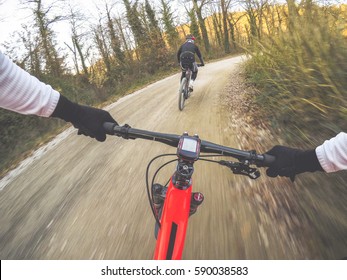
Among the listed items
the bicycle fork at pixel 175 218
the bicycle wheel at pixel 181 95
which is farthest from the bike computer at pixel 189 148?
the bicycle wheel at pixel 181 95

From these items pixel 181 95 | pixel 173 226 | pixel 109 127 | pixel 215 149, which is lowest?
pixel 181 95

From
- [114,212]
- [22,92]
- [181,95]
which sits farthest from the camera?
[181,95]

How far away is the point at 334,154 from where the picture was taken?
3.73 feet

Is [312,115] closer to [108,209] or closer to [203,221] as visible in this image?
[203,221]

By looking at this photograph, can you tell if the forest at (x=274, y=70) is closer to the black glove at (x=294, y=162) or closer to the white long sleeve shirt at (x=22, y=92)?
the black glove at (x=294, y=162)

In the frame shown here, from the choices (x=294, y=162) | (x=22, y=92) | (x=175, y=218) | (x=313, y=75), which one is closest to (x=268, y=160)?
(x=294, y=162)

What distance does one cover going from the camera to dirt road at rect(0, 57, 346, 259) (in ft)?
6.95

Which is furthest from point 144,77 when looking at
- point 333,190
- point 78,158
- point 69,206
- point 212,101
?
point 333,190

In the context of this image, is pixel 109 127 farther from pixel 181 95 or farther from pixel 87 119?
pixel 181 95

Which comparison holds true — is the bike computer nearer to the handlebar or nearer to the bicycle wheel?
the handlebar

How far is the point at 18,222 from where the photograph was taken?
3023mm

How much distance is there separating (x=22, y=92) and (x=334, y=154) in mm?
1657

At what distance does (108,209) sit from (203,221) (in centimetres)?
126

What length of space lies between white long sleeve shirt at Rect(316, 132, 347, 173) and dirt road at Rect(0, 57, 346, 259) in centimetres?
113
